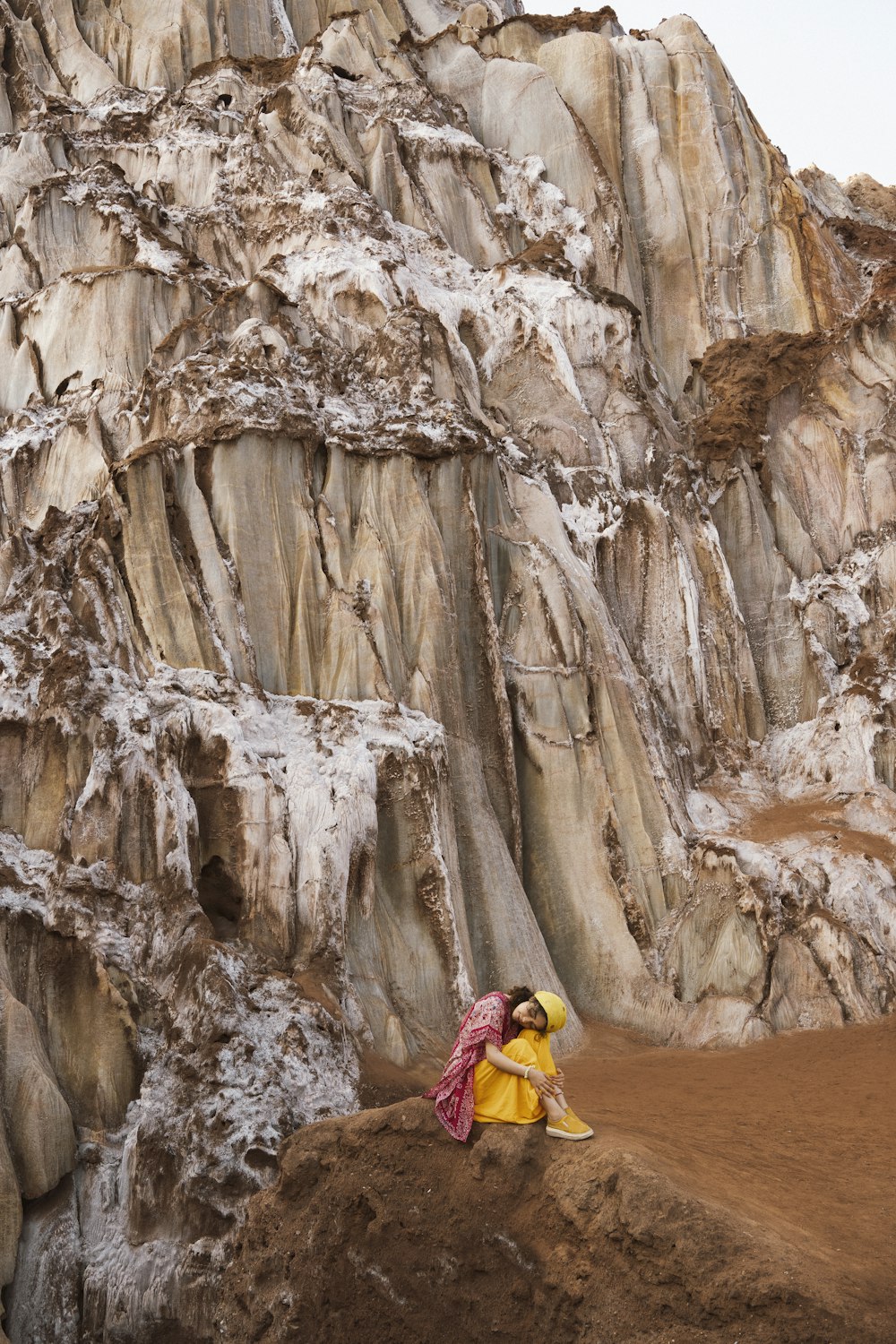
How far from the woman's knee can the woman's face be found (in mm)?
126

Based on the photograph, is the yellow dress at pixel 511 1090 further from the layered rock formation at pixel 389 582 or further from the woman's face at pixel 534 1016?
the layered rock formation at pixel 389 582

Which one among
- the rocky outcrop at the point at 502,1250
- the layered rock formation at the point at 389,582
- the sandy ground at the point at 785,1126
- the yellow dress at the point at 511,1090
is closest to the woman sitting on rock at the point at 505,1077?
the yellow dress at the point at 511,1090

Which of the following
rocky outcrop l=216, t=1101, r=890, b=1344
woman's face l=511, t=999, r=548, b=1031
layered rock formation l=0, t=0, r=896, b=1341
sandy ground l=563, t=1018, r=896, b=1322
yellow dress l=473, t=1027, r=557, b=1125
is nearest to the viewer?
rocky outcrop l=216, t=1101, r=890, b=1344

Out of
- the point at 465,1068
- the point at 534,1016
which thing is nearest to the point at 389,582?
the point at 534,1016

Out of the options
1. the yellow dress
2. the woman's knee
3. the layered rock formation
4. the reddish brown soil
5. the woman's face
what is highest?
the layered rock formation

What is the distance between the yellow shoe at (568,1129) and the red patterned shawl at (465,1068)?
0.49 meters

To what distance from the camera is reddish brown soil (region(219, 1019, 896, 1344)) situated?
6.26m

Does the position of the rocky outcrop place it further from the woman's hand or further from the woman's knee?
the woman's knee

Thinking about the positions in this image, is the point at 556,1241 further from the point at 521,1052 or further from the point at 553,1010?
the point at 553,1010

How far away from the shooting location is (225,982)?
10.3m

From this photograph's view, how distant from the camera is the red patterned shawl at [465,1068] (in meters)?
7.50

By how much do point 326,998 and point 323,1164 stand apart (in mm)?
2966

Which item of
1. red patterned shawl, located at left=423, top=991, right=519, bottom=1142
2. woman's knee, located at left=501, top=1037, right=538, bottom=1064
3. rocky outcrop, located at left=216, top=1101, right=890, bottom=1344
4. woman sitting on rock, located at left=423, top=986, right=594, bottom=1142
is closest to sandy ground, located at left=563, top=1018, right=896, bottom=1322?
rocky outcrop, located at left=216, top=1101, right=890, bottom=1344

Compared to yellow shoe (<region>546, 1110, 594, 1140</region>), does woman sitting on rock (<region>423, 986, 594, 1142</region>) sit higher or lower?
higher
